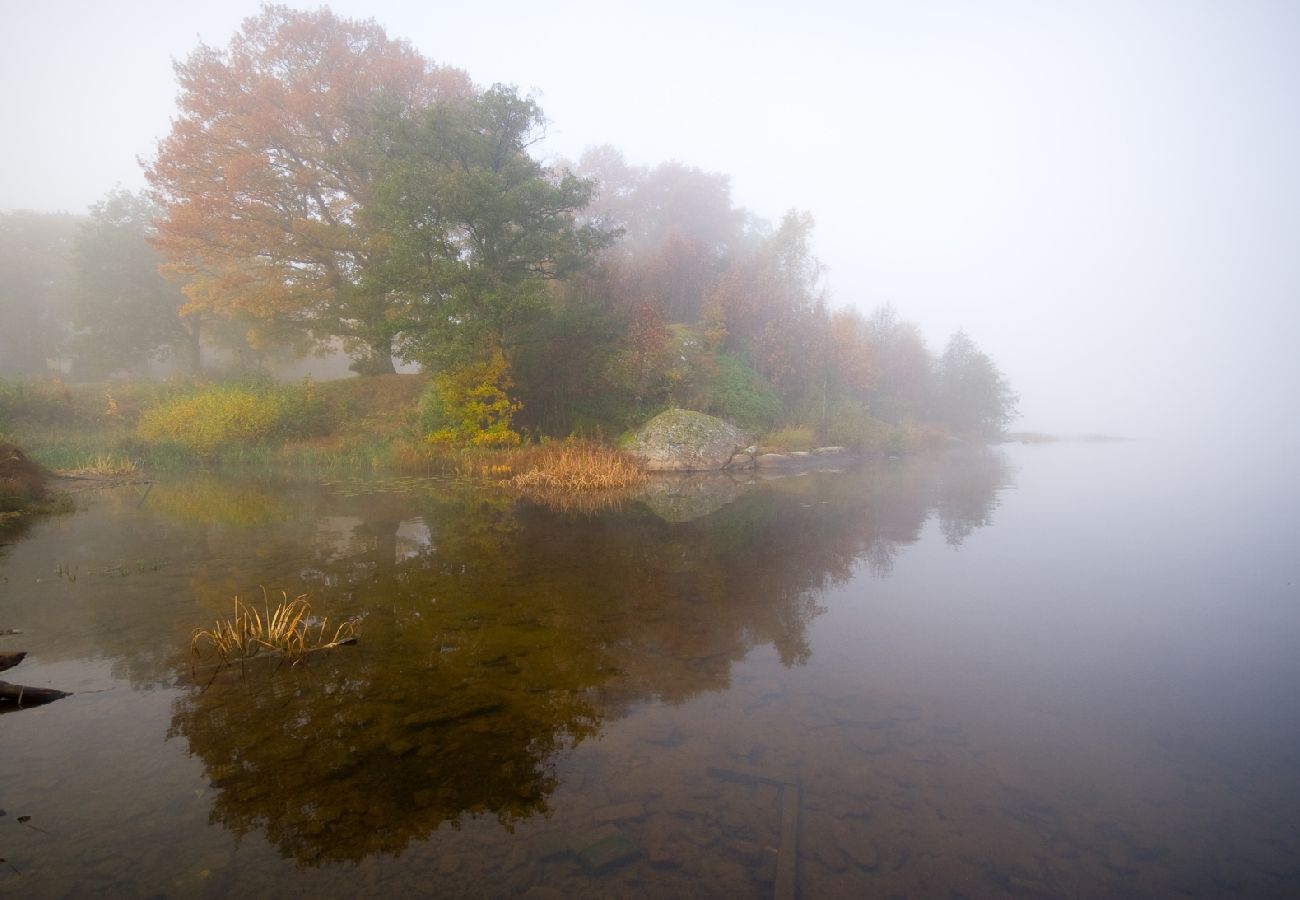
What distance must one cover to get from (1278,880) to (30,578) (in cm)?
1178

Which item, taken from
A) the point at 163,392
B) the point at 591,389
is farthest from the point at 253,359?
the point at 591,389

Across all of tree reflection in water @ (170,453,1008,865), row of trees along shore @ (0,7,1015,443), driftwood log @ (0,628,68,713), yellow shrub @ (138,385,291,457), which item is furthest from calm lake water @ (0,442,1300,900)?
yellow shrub @ (138,385,291,457)

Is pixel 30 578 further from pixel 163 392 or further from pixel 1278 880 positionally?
pixel 163 392

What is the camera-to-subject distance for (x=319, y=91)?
24.4m

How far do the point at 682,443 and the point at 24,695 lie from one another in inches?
695

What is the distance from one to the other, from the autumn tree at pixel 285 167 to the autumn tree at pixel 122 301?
8480mm

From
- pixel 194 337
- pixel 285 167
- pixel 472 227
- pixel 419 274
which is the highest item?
pixel 285 167

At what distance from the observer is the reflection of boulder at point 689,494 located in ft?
41.5

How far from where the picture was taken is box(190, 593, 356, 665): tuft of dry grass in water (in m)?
4.98

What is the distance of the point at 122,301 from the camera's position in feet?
104

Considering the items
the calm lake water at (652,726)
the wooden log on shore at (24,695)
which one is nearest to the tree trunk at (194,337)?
the calm lake water at (652,726)

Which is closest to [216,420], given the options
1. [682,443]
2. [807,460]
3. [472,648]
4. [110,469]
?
[110,469]

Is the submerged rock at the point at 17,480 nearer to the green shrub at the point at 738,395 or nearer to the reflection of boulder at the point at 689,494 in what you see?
the reflection of boulder at the point at 689,494

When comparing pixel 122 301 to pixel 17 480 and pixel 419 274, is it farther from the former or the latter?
pixel 17 480
